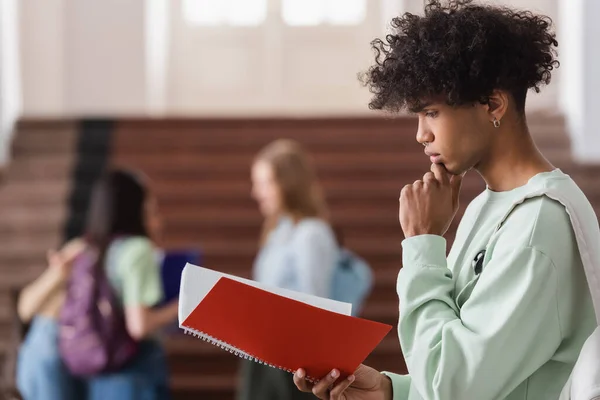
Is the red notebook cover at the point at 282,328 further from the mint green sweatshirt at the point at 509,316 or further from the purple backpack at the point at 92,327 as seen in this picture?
the purple backpack at the point at 92,327

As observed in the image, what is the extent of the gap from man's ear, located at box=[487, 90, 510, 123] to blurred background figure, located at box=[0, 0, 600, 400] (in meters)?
2.64

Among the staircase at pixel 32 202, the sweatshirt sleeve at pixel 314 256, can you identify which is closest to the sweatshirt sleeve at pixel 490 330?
the sweatshirt sleeve at pixel 314 256

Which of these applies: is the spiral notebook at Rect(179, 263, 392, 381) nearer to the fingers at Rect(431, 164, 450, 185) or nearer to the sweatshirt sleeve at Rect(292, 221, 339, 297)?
the fingers at Rect(431, 164, 450, 185)

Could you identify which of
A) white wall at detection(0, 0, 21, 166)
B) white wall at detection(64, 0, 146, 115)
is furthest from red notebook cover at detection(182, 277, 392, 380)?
white wall at detection(64, 0, 146, 115)

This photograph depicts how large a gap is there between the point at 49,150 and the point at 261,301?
309 inches

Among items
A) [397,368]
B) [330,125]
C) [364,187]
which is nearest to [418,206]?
[397,368]

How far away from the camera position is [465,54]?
145cm

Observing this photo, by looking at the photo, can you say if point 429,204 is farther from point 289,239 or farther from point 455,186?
point 289,239

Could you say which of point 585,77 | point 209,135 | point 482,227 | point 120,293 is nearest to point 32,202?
point 209,135

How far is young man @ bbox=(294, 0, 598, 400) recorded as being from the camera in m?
1.35

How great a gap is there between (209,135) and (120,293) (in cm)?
509

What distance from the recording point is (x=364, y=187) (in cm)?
801

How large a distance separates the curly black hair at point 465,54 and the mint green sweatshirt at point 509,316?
0.16 metres

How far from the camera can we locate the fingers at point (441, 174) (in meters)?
1.53
